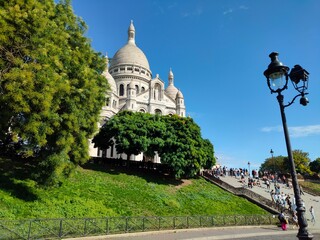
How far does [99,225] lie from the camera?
13180mm

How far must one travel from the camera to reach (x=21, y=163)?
73.9 ft

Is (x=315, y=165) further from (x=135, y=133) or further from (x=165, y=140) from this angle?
(x=135, y=133)

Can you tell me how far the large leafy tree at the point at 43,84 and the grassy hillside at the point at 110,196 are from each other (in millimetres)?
1873

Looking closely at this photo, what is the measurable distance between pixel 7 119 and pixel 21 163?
35.2ft

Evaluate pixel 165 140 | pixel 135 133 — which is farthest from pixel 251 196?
pixel 135 133

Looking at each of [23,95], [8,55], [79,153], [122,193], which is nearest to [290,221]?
[122,193]

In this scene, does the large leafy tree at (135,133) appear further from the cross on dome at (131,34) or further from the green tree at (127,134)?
the cross on dome at (131,34)

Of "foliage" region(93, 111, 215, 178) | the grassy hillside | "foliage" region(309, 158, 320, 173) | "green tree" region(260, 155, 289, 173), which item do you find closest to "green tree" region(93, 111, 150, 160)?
"foliage" region(93, 111, 215, 178)

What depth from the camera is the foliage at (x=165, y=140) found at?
94.2 feet

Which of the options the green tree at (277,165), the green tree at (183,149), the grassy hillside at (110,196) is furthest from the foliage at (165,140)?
the green tree at (277,165)

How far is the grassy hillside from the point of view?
15.8 metres

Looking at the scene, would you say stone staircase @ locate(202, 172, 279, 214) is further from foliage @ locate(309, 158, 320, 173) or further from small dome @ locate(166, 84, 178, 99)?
foliage @ locate(309, 158, 320, 173)

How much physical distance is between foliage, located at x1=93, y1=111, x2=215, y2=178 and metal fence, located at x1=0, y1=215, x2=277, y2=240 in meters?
10.5

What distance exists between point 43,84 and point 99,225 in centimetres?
701
